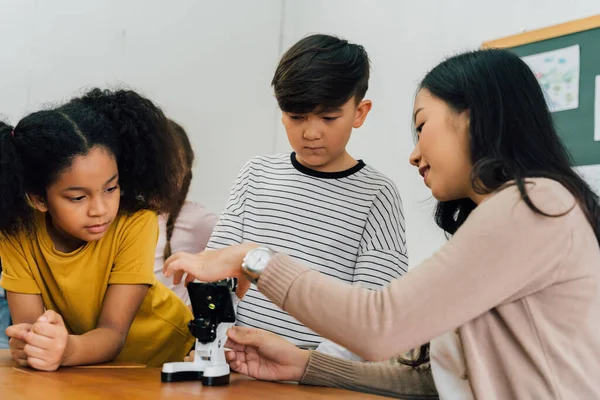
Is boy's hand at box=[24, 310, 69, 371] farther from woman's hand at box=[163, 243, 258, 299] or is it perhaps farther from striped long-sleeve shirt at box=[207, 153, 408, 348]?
striped long-sleeve shirt at box=[207, 153, 408, 348]

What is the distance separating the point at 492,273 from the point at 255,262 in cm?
38

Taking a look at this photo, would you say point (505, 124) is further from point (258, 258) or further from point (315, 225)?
point (315, 225)

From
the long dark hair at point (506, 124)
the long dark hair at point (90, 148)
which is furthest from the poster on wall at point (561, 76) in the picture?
the long dark hair at point (90, 148)

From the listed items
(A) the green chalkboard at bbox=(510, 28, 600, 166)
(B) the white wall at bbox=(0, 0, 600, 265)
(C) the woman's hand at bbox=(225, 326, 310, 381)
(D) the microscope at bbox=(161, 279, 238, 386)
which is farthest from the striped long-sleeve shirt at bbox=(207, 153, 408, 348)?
(B) the white wall at bbox=(0, 0, 600, 265)

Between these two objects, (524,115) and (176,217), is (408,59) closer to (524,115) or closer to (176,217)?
(176,217)

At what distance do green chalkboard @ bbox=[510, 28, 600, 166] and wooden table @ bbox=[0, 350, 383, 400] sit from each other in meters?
1.43

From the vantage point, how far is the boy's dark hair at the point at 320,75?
1739mm

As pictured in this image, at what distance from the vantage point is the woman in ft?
3.35

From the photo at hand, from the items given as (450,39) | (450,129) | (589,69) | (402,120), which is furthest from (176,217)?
(450,129)

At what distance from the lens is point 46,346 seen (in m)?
1.37

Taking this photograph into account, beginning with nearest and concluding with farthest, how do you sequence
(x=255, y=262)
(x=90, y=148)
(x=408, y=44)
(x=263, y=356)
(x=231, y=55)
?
(x=255, y=262) < (x=263, y=356) < (x=90, y=148) < (x=408, y=44) < (x=231, y=55)

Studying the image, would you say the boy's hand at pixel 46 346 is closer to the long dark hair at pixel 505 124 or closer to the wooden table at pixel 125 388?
the wooden table at pixel 125 388

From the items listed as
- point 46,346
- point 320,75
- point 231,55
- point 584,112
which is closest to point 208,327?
point 46,346

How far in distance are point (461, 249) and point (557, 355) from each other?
218mm
